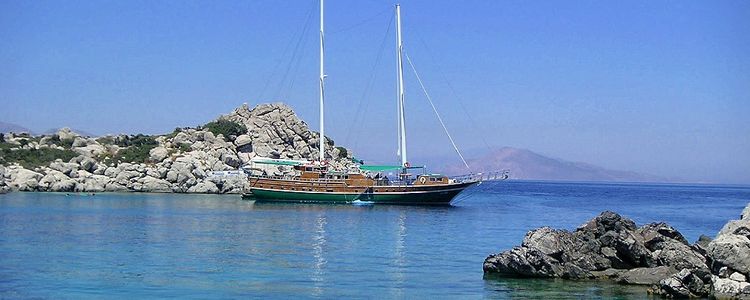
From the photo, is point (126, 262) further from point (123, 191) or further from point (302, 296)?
point (123, 191)

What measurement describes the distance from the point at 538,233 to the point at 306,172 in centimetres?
4970

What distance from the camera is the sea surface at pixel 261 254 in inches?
922

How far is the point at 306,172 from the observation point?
74188mm

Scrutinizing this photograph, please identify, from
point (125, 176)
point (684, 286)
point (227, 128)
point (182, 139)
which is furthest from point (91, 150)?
point (684, 286)

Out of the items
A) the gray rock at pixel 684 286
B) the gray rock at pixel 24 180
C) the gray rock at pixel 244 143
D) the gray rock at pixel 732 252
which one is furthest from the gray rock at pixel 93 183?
the gray rock at pixel 732 252

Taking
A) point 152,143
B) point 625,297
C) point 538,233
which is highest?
point 152,143

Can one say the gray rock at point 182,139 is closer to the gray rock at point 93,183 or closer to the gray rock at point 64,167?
the gray rock at point 93,183

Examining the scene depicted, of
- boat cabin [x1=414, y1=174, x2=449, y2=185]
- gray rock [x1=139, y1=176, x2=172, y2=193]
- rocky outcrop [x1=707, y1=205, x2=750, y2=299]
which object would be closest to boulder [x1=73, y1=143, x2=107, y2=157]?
gray rock [x1=139, y1=176, x2=172, y2=193]

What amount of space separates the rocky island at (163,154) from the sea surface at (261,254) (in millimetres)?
28933

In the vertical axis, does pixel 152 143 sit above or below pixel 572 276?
above

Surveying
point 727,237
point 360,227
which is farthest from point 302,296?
point 360,227

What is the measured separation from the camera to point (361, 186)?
7131 centimetres

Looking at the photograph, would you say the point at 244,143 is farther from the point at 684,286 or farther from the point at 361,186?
the point at 684,286

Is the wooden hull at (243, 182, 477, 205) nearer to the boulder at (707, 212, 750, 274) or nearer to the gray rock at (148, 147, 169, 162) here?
the gray rock at (148, 147, 169, 162)
